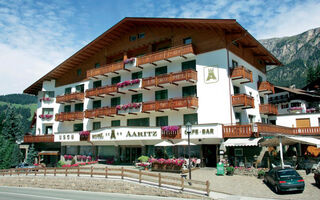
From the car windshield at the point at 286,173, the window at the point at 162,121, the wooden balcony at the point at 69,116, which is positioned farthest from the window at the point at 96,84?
the car windshield at the point at 286,173

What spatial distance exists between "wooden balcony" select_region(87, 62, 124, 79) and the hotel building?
0.14 m

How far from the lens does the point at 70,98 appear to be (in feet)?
148

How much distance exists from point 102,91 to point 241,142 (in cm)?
2183

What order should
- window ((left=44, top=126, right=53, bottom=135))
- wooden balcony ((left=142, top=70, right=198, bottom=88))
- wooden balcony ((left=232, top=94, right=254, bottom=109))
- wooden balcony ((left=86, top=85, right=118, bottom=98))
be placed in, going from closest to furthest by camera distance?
wooden balcony ((left=232, top=94, right=254, bottom=109))
wooden balcony ((left=142, top=70, right=198, bottom=88))
wooden balcony ((left=86, top=85, right=118, bottom=98))
window ((left=44, top=126, right=53, bottom=135))

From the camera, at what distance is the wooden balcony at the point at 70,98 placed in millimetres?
44375

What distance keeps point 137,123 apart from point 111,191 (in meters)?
14.7

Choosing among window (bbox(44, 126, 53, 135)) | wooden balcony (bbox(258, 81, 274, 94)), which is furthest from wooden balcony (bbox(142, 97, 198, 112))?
window (bbox(44, 126, 53, 135))

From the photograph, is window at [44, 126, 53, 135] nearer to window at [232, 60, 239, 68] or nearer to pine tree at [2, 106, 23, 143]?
pine tree at [2, 106, 23, 143]

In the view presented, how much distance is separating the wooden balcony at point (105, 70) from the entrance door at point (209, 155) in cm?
1622

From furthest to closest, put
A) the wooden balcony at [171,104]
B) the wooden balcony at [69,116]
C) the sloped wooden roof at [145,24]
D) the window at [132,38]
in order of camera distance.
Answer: the wooden balcony at [69,116]
the window at [132,38]
the wooden balcony at [171,104]
the sloped wooden roof at [145,24]

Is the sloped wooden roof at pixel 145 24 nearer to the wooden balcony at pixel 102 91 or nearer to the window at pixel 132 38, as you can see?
the window at pixel 132 38

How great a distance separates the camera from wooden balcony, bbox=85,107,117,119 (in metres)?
38.5

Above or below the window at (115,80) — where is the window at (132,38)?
above

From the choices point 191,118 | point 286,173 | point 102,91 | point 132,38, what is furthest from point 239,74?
point 102,91
